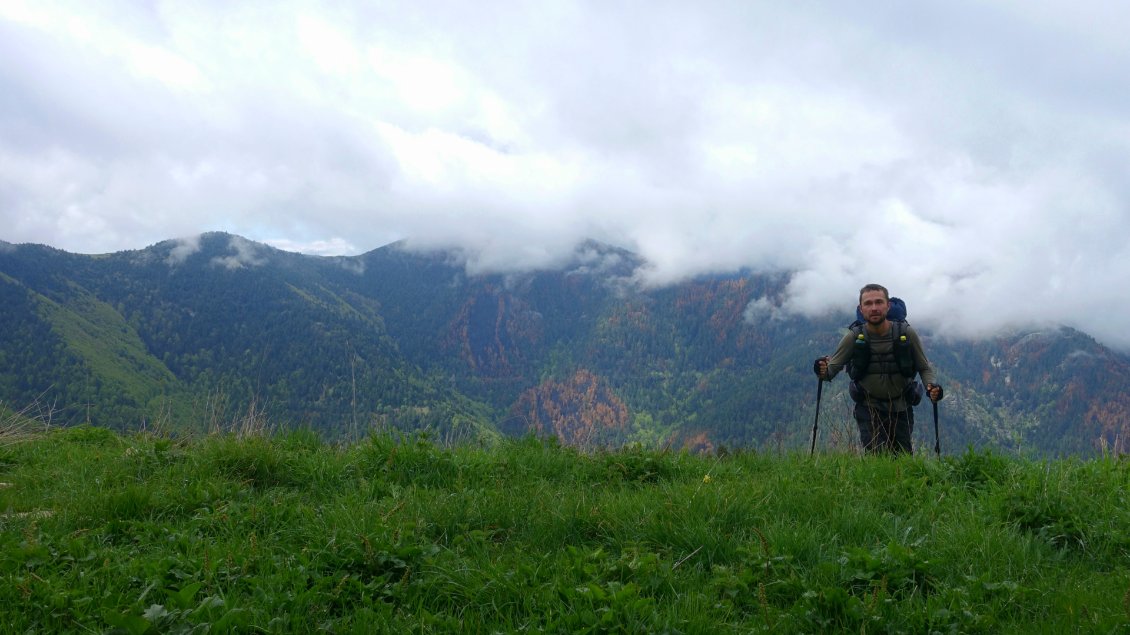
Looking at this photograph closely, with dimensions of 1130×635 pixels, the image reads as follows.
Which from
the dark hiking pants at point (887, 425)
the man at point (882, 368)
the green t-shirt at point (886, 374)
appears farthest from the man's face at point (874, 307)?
the dark hiking pants at point (887, 425)

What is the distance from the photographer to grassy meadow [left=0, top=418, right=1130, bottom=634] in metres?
3.16

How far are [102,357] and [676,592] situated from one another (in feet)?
725

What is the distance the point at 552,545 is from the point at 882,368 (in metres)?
5.73

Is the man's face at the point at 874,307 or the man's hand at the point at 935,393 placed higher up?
the man's face at the point at 874,307

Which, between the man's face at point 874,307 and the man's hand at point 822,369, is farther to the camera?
the man's hand at point 822,369

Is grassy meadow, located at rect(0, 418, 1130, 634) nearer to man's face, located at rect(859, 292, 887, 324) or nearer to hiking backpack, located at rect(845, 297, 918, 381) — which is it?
hiking backpack, located at rect(845, 297, 918, 381)

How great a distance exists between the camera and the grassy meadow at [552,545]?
125 inches

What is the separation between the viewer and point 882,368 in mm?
8125

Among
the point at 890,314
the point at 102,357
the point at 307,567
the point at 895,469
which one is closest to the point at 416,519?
the point at 307,567

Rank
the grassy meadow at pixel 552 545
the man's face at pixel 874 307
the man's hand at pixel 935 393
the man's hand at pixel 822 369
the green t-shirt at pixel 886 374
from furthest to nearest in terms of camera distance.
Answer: the man's hand at pixel 822 369
the green t-shirt at pixel 886 374
the man's face at pixel 874 307
the man's hand at pixel 935 393
the grassy meadow at pixel 552 545

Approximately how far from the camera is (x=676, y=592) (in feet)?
11.3

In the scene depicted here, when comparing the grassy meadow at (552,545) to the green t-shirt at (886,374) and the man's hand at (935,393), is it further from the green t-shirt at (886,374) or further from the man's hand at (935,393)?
the green t-shirt at (886,374)

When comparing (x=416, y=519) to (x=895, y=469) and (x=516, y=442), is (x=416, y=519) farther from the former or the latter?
(x=895, y=469)

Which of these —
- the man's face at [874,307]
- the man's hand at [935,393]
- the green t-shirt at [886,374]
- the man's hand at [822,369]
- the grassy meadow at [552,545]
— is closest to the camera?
the grassy meadow at [552,545]
